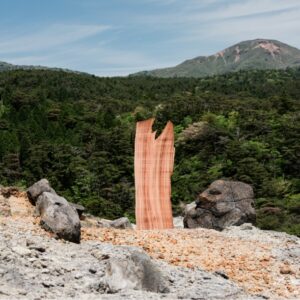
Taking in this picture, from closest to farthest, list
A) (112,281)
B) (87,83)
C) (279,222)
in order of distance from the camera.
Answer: (112,281) → (279,222) → (87,83)

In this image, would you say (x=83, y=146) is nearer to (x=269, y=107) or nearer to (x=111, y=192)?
(x=111, y=192)

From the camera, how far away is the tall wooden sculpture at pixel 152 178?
634 inches

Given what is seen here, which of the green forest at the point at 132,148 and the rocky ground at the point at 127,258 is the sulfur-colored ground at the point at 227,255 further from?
the green forest at the point at 132,148

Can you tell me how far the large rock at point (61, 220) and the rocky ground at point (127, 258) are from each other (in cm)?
22

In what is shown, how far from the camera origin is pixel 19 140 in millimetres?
56438

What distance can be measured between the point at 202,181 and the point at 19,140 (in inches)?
844

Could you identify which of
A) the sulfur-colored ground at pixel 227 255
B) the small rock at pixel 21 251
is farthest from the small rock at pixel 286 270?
the small rock at pixel 21 251

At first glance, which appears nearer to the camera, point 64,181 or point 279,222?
point 279,222

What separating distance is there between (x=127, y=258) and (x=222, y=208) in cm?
1132

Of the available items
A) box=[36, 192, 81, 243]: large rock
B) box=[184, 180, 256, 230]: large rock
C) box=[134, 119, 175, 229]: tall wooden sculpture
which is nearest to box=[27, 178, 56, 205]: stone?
box=[134, 119, 175, 229]: tall wooden sculpture

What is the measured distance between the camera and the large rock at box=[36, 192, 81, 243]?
1096 centimetres

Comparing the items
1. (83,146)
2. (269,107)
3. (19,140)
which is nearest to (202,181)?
(83,146)

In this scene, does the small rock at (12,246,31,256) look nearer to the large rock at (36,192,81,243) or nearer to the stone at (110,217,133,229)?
the large rock at (36,192,81,243)

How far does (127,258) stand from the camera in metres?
9.46
